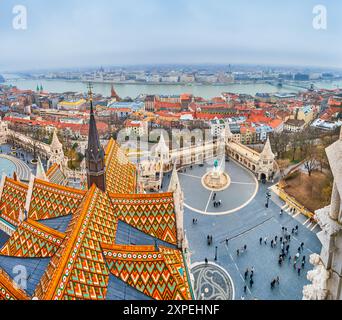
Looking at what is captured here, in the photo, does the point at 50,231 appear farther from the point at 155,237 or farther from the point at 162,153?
the point at 162,153

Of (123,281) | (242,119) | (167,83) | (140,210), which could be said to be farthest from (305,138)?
(167,83)

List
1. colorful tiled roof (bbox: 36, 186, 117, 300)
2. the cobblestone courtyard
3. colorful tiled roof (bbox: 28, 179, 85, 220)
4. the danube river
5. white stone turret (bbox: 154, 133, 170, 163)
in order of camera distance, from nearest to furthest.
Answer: colorful tiled roof (bbox: 36, 186, 117, 300), colorful tiled roof (bbox: 28, 179, 85, 220), the cobblestone courtyard, white stone turret (bbox: 154, 133, 170, 163), the danube river

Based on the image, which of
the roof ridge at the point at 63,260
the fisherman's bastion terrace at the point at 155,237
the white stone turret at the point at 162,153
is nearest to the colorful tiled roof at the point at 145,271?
the fisherman's bastion terrace at the point at 155,237

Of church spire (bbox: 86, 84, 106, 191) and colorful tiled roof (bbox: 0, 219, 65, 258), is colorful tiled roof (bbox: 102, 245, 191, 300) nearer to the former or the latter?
colorful tiled roof (bbox: 0, 219, 65, 258)

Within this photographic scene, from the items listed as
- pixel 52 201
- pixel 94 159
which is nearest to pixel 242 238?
pixel 94 159

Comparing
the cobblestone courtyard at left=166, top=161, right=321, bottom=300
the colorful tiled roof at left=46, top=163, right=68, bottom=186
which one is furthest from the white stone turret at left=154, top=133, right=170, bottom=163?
the colorful tiled roof at left=46, top=163, right=68, bottom=186

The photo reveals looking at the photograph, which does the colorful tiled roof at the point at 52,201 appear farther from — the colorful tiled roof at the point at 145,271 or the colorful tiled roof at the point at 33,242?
the colorful tiled roof at the point at 145,271
